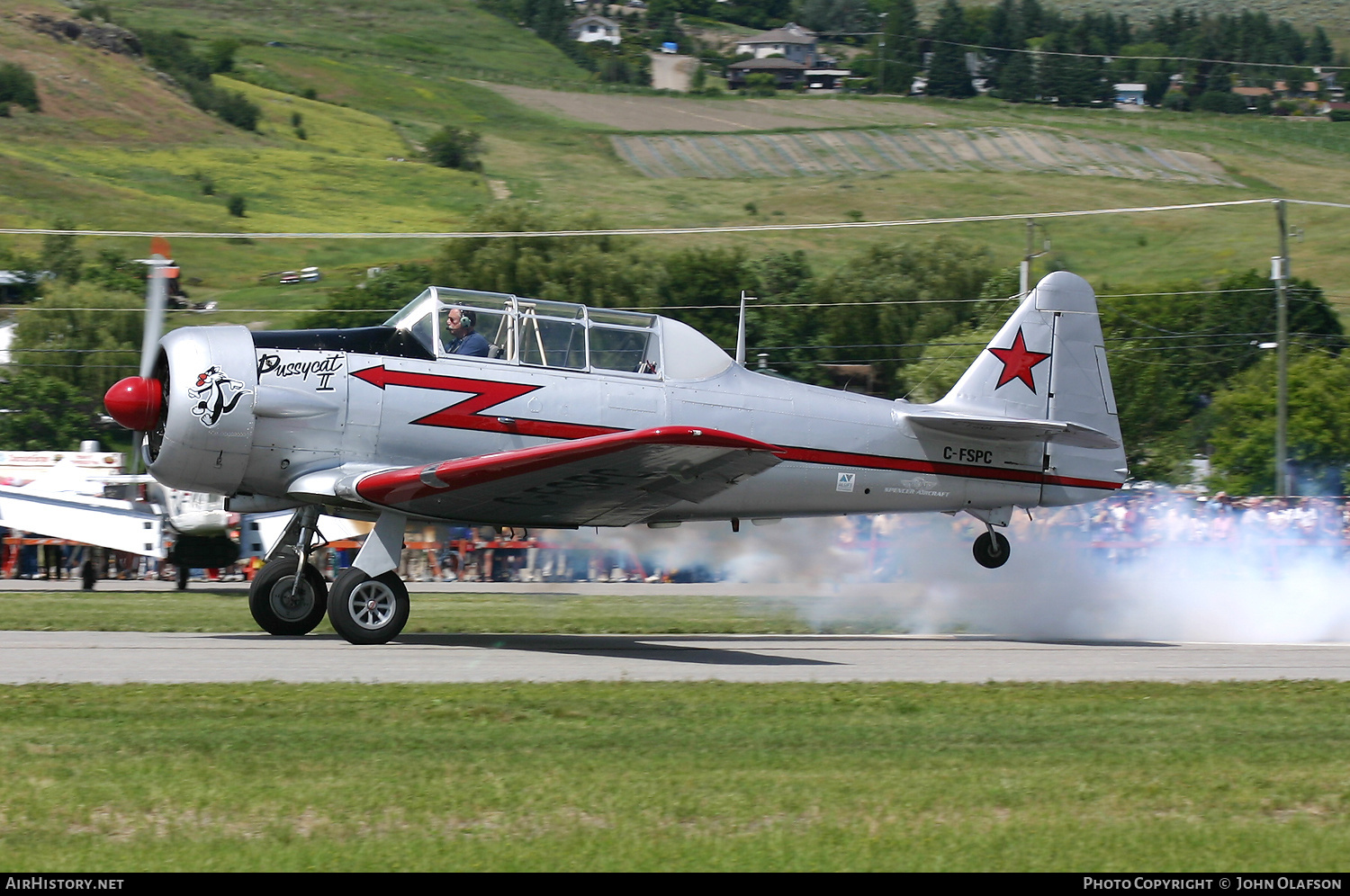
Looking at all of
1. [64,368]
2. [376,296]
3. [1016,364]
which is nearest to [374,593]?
[1016,364]

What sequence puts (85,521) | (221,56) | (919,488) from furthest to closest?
(221,56), (85,521), (919,488)

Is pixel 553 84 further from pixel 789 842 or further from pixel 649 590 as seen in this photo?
pixel 789 842

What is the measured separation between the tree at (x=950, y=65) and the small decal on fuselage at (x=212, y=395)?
137 m

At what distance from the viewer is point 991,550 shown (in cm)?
1428

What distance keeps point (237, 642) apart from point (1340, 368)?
1534 inches

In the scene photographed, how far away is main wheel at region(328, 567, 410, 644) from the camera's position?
11.2 meters

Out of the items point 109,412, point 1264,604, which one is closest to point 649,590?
point 1264,604

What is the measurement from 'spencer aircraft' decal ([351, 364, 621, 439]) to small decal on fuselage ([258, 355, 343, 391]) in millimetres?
194

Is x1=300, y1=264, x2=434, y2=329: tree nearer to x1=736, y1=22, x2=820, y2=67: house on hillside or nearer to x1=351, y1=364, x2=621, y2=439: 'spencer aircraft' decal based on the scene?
x1=351, y1=364, x2=621, y2=439: 'spencer aircraft' decal

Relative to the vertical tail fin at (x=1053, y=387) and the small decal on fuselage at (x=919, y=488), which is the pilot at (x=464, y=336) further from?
the vertical tail fin at (x=1053, y=387)

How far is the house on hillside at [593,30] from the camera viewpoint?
15338 cm

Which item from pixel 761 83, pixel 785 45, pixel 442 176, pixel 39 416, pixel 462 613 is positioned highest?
pixel 785 45

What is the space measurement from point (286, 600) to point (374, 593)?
4.13ft

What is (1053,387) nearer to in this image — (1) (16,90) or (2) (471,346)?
(2) (471,346)
